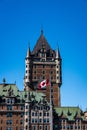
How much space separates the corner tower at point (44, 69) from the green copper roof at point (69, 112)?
368 inches

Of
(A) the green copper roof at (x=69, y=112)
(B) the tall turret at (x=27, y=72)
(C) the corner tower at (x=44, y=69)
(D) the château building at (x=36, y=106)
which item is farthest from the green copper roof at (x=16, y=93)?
(B) the tall turret at (x=27, y=72)

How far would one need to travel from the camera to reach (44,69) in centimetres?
16512

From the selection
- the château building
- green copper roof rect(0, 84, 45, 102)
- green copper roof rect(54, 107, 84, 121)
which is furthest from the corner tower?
green copper roof rect(0, 84, 45, 102)

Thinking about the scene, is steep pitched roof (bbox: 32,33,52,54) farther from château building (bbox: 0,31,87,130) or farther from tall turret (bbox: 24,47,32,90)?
château building (bbox: 0,31,87,130)

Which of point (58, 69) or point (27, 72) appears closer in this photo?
point (27, 72)

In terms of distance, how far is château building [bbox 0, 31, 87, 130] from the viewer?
137625 millimetres

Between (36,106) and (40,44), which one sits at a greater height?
(40,44)

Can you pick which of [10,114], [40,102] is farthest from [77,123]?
[10,114]

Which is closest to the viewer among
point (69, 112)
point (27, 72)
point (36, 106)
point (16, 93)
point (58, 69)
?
point (36, 106)

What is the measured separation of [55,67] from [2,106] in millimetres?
38838

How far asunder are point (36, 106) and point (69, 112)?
16999 mm

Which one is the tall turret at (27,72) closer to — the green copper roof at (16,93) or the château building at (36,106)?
the château building at (36,106)

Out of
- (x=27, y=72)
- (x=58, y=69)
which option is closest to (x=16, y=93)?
(x=27, y=72)

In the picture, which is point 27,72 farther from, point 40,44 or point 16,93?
point 16,93
